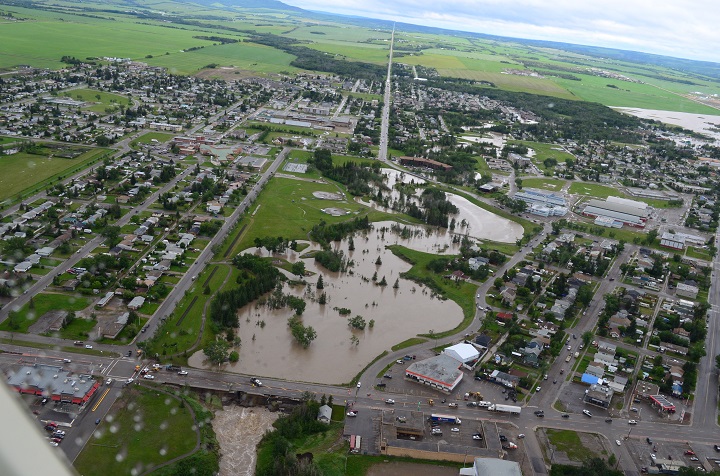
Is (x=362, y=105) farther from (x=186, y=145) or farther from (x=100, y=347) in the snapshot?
(x=100, y=347)

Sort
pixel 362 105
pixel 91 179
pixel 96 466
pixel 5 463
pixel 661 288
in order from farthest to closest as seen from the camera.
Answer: pixel 362 105 → pixel 91 179 → pixel 661 288 → pixel 96 466 → pixel 5 463

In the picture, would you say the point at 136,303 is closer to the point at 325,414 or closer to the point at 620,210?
the point at 325,414

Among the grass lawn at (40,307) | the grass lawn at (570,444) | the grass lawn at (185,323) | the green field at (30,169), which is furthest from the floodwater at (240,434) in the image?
the green field at (30,169)

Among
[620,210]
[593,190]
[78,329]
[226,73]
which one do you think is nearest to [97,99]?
[226,73]

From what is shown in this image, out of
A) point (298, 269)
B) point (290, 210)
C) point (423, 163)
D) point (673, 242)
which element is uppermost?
point (423, 163)

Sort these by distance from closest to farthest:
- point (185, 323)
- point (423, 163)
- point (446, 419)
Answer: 1. point (446, 419)
2. point (185, 323)
3. point (423, 163)

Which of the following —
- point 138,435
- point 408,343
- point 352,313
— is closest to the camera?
point 138,435

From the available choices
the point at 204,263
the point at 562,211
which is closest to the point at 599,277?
the point at 562,211
